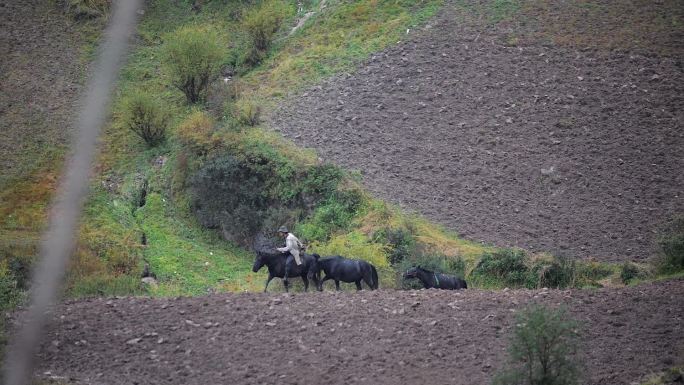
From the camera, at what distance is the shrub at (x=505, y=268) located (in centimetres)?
2684

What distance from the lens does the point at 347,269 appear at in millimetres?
24422

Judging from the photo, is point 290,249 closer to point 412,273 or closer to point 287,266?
point 287,266

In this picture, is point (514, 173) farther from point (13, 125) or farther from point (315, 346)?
point (13, 125)

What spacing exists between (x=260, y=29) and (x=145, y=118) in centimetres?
943

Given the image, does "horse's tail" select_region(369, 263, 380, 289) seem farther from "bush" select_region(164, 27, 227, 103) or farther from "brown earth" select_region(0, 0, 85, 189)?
"bush" select_region(164, 27, 227, 103)

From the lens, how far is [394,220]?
29.5 meters

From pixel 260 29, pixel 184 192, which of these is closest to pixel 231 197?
pixel 184 192

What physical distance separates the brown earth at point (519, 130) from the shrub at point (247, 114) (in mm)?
769

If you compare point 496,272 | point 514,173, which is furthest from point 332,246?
point 514,173

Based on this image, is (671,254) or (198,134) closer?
(671,254)

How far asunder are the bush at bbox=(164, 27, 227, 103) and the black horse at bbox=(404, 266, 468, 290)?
1835 centimetres

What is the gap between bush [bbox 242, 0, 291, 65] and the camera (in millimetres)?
44688

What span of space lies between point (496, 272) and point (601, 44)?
16770 mm

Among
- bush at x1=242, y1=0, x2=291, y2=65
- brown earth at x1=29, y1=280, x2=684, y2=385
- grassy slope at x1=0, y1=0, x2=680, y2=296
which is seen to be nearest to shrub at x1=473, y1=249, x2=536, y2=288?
grassy slope at x1=0, y1=0, x2=680, y2=296
